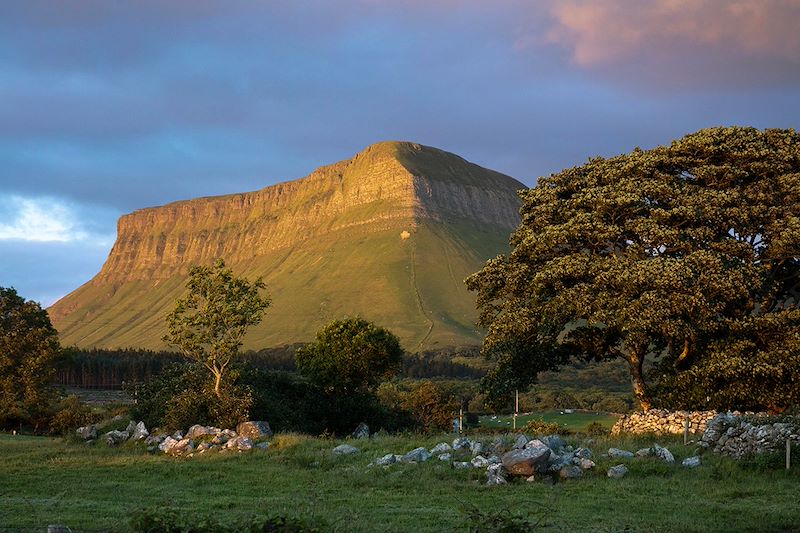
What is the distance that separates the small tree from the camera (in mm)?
42531

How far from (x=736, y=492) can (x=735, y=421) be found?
6460mm

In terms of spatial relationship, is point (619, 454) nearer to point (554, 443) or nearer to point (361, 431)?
point (554, 443)

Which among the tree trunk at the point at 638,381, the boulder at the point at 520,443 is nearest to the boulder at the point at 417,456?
the boulder at the point at 520,443

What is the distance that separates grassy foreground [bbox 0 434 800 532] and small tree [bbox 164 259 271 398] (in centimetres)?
1063

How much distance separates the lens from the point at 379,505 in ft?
67.6

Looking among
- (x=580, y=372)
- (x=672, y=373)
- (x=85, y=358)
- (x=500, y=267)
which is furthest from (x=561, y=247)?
(x=85, y=358)

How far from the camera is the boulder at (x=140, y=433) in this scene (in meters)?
38.8

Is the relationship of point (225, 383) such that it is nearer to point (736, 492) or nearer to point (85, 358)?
point (736, 492)

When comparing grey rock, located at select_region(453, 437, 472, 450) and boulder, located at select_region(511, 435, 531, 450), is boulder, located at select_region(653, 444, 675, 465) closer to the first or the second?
boulder, located at select_region(511, 435, 531, 450)

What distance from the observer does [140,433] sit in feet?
128

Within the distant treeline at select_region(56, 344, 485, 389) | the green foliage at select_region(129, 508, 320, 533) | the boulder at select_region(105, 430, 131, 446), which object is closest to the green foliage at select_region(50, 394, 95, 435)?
the boulder at select_region(105, 430, 131, 446)

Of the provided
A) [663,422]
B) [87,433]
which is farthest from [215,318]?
[663,422]

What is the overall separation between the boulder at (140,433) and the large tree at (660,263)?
18384 millimetres

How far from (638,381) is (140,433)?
2629 cm
